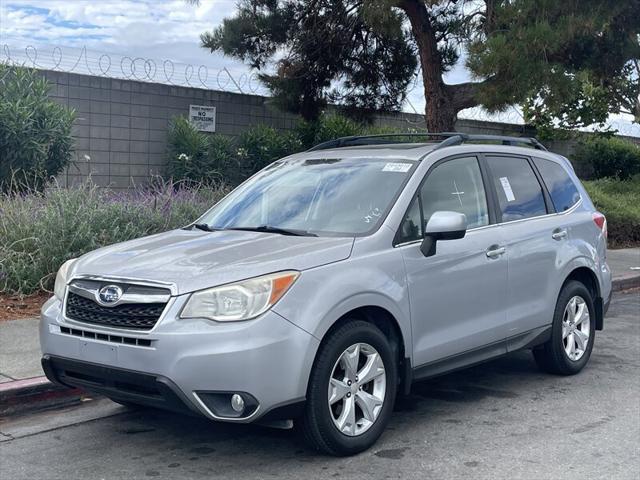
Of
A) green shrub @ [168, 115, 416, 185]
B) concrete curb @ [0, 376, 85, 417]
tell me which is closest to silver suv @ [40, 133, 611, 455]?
concrete curb @ [0, 376, 85, 417]

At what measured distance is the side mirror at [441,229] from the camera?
5.29 meters

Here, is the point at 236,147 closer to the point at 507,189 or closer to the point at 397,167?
the point at 507,189

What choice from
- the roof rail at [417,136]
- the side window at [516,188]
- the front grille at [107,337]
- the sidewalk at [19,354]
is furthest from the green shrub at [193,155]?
the front grille at [107,337]

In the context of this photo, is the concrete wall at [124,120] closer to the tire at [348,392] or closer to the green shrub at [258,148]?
the green shrub at [258,148]

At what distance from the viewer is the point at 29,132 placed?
11453 mm

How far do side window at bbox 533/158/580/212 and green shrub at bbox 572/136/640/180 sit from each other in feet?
54.2

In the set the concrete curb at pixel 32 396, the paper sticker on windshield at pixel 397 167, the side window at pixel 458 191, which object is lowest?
the concrete curb at pixel 32 396

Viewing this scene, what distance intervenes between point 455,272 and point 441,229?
44 cm

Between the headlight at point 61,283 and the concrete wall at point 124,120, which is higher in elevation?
the concrete wall at point 124,120

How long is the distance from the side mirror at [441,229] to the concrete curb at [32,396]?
2772mm

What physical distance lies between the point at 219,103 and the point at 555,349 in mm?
10110

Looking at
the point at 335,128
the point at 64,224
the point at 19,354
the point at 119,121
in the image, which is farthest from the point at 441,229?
the point at 335,128

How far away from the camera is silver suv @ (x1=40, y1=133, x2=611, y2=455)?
176 inches

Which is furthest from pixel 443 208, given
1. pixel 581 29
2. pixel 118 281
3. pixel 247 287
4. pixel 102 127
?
pixel 102 127
